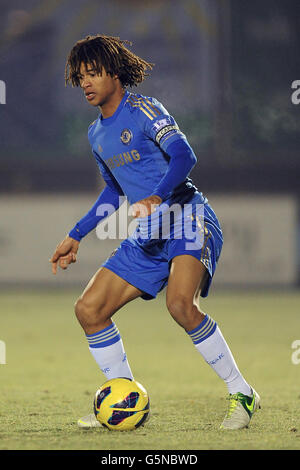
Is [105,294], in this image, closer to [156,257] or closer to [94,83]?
[156,257]

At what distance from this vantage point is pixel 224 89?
1877 cm

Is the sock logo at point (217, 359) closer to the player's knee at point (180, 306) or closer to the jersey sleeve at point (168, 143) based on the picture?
the player's knee at point (180, 306)

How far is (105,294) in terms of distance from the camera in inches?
184

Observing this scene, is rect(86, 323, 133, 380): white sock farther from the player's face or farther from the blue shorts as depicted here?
the player's face

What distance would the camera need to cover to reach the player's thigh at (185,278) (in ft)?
14.8

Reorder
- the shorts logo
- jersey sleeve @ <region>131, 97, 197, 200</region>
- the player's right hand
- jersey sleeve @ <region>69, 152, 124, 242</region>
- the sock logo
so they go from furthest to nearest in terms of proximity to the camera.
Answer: jersey sleeve @ <region>69, 152, 124, 242</region>
the player's right hand
the shorts logo
the sock logo
jersey sleeve @ <region>131, 97, 197, 200</region>

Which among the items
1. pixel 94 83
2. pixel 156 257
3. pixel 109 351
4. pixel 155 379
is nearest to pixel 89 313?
pixel 109 351

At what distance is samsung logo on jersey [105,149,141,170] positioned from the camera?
15.6 ft

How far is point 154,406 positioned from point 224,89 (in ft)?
46.1

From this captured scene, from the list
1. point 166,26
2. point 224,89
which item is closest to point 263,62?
point 224,89

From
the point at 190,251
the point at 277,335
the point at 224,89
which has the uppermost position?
the point at 224,89

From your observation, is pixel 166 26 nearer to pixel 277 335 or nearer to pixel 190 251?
pixel 277 335

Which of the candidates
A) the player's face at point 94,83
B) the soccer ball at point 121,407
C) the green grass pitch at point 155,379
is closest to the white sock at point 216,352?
the green grass pitch at point 155,379

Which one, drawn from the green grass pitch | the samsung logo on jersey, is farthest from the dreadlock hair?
the green grass pitch
